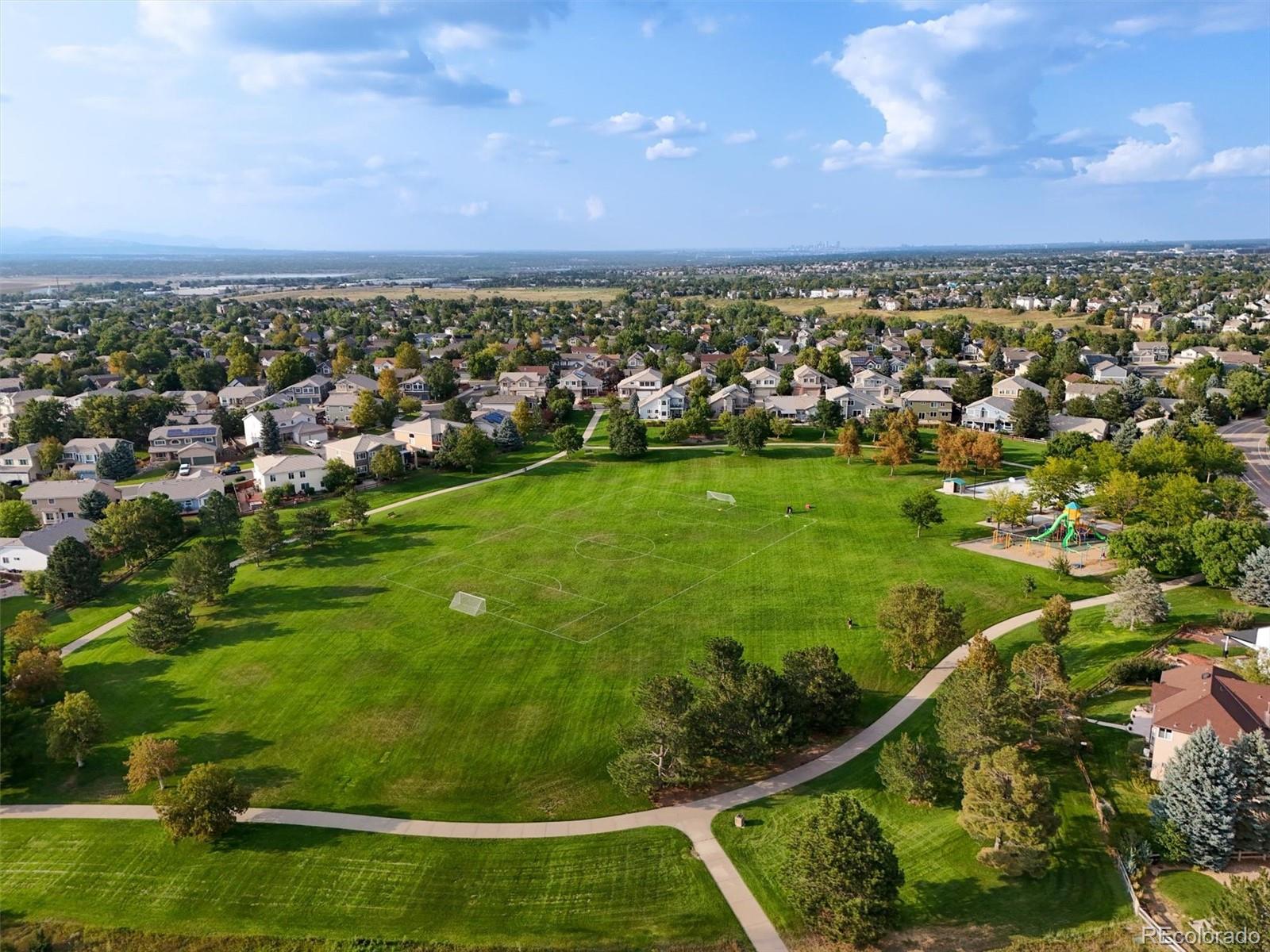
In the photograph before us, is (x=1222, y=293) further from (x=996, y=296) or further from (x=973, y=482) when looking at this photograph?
(x=973, y=482)

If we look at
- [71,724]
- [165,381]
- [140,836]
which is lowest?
[140,836]

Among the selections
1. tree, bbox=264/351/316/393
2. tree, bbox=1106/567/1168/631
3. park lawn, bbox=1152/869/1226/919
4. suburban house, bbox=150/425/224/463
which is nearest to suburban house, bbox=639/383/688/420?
suburban house, bbox=150/425/224/463

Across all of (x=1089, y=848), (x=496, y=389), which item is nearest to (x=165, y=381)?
(x=496, y=389)

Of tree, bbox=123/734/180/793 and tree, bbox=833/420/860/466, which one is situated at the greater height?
tree, bbox=833/420/860/466

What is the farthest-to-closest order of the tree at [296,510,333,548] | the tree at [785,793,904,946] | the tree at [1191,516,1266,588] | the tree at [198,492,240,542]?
the tree at [198,492,240,542] < the tree at [296,510,333,548] < the tree at [1191,516,1266,588] < the tree at [785,793,904,946]

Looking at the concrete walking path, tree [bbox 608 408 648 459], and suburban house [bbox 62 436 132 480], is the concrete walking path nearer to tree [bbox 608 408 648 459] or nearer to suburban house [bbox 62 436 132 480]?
tree [bbox 608 408 648 459]

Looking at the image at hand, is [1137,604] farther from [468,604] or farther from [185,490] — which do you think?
[185,490]
